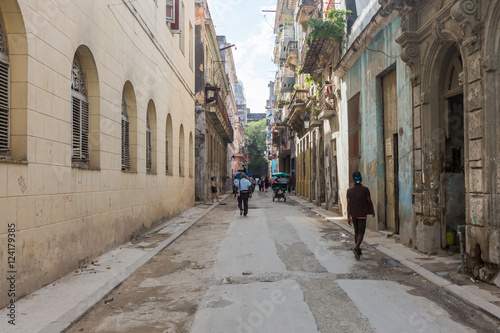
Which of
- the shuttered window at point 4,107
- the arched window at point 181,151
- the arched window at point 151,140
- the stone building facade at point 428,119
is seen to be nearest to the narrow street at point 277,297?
the stone building facade at point 428,119

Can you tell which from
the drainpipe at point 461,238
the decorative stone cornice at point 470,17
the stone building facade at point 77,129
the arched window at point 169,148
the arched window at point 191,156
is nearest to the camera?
the stone building facade at point 77,129

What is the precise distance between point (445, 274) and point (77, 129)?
23.2 feet

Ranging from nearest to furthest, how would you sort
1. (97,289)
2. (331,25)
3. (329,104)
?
(97,289), (331,25), (329,104)

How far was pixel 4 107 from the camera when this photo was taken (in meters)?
5.84

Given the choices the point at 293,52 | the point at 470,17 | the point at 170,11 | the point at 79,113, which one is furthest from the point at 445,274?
the point at 293,52

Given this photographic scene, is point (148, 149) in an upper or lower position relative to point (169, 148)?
lower

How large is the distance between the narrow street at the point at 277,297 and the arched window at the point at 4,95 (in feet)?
8.34

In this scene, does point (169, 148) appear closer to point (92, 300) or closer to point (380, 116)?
point (380, 116)

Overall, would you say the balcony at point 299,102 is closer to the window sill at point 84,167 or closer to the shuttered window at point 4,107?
the window sill at point 84,167

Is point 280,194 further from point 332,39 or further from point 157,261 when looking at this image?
point 157,261

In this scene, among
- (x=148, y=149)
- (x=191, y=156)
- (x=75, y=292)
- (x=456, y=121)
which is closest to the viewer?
(x=75, y=292)

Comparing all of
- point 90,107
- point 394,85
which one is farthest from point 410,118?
point 90,107

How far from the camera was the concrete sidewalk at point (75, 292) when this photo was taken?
189 inches

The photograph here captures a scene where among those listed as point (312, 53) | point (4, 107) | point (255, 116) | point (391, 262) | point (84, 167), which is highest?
point (255, 116)
